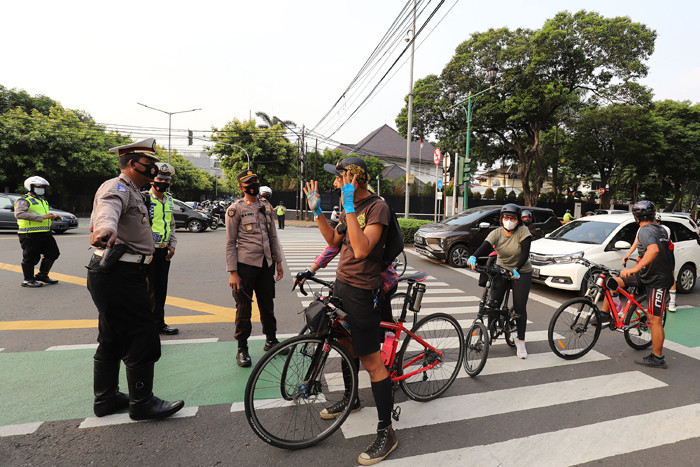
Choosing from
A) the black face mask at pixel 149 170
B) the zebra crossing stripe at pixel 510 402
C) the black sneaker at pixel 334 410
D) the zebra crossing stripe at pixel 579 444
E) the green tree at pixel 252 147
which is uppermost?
the green tree at pixel 252 147

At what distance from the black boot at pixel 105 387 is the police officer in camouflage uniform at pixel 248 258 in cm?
114

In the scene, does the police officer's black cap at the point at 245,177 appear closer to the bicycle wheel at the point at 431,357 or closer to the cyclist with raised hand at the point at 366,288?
the cyclist with raised hand at the point at 366,288

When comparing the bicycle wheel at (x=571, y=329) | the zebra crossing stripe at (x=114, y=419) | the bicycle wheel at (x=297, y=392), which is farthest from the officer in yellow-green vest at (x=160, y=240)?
the bicycle wheel at (x=571, y=329)

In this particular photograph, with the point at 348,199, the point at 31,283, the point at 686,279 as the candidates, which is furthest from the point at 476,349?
the point at 31,283

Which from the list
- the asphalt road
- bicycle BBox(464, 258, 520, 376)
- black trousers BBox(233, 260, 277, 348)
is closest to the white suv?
the asphalt road

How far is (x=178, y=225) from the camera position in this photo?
18.8 meters

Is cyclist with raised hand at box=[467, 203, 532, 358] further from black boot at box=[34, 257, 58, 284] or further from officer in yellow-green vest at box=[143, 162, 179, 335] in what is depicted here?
black boot at box=[34, 257, 58, 284]

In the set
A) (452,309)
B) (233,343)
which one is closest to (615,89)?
(452,309)

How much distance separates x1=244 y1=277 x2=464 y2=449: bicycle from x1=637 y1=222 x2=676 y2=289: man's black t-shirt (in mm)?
2956

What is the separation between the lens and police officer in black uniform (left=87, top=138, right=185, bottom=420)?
2717 millimetres

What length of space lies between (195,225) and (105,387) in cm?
1709

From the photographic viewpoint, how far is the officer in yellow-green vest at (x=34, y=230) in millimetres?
6809

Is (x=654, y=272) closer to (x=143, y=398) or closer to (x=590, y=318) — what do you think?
(x=590, y=318)

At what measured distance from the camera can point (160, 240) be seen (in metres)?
4.68
